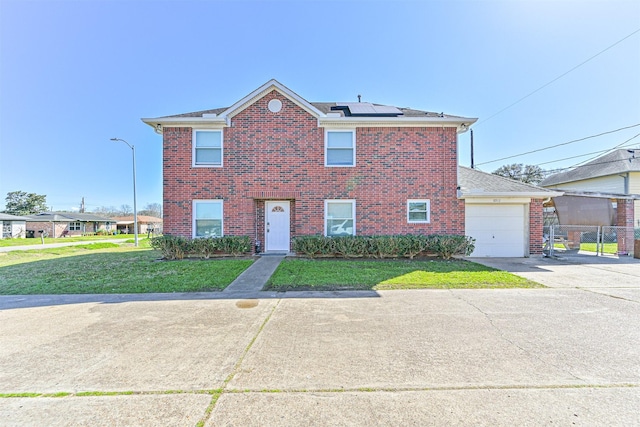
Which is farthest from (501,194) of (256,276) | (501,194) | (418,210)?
(256,276)

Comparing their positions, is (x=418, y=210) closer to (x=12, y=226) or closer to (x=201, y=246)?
(x=201, y=246)

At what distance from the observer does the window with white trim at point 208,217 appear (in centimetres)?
1118

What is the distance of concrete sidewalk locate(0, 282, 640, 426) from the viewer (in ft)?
7.86

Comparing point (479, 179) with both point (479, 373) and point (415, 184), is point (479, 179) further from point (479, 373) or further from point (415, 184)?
point (479, 373)

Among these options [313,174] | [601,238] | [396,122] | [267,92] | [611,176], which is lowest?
[601,238]

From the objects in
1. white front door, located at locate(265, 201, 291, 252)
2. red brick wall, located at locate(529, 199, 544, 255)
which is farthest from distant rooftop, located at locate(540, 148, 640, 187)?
white front door, located at locate(265, 201, 291, 252)

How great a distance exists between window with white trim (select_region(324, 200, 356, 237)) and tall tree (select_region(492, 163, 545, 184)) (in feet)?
108

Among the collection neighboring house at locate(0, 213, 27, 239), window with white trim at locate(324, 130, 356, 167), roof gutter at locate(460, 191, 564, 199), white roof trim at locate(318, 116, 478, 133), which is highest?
white roof trim at locate(318, 116, 478, 133)

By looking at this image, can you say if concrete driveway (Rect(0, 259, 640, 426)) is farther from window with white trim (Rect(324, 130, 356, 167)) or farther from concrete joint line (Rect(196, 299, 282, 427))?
window with white trim (Rect(324, 130, 356, 167))

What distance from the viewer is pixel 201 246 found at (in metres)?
10.5

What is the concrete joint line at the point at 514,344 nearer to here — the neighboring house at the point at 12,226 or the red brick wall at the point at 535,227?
the red brick wall at the point at 535,227

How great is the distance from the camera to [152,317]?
4727mm

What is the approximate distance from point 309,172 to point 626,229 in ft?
44.4

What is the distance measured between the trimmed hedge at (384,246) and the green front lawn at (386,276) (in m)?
0.69
